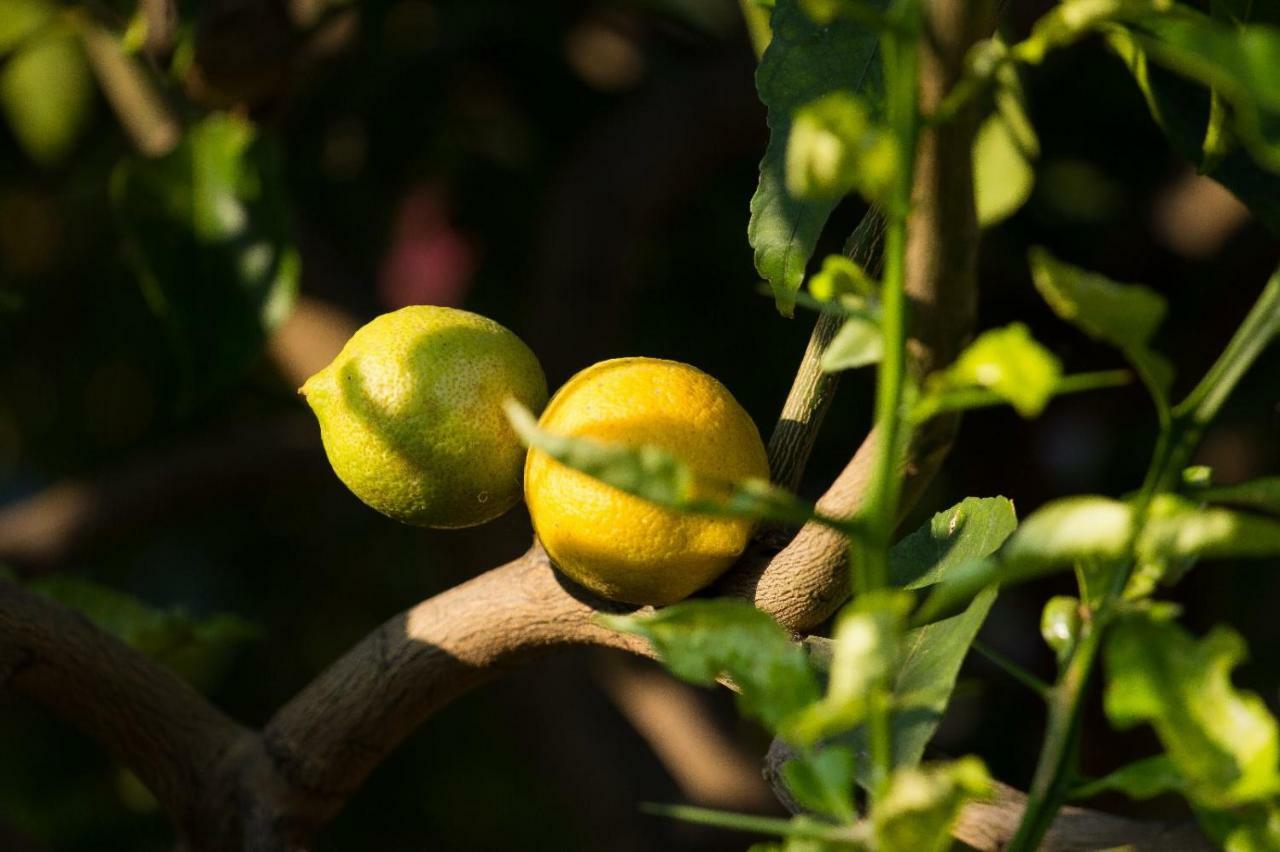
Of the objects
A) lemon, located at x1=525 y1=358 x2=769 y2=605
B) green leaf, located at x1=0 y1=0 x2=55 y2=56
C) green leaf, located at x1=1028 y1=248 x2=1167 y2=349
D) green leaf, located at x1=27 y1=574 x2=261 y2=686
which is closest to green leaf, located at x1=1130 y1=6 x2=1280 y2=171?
green leaf, located at x1=1028 y1=248 x2=1167 y2=349

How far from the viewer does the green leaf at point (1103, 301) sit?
1.18 ft

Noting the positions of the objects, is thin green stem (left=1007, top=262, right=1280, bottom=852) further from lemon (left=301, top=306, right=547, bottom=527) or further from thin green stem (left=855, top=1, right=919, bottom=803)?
lemon (left=301, top=306, right=547, bottom=527)

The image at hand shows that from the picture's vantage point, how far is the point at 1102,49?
1552mm

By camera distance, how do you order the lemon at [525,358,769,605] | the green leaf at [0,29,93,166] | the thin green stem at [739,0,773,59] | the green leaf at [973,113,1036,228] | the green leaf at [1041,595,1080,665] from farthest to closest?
the green leaf at [0,29,93,166] → the green leaf at [973,113,1036,228] → the thin green stem at [739,0,773,59] → the lemon at [525,358,769,605] → the green leaf at [1041,595,1080,665]

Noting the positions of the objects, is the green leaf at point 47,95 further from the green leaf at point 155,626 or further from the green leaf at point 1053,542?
the green leaf at point 1053,542

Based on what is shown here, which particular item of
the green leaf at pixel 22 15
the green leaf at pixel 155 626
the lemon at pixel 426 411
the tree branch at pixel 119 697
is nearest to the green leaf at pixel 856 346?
the lemon at pixel 426 411

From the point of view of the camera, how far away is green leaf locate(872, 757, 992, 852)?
0.33 meters

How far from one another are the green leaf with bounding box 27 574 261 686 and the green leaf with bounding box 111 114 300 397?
0.50ft

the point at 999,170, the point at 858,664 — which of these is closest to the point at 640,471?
the point at 858,664

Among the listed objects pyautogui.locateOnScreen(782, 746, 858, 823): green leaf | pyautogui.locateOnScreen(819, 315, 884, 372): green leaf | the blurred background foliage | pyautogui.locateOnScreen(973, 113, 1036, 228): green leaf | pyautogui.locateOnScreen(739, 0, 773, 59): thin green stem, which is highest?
pyautogui.locateOnScreen(739, 0, 773, 59): thin green stem

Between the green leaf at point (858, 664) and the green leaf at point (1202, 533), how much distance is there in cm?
7

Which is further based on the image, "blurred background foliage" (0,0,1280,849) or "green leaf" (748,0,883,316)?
"blurred background foliage" (0,0,1280,849)

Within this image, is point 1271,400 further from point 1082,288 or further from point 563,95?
point 1082,288

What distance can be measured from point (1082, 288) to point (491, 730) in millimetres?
1769
